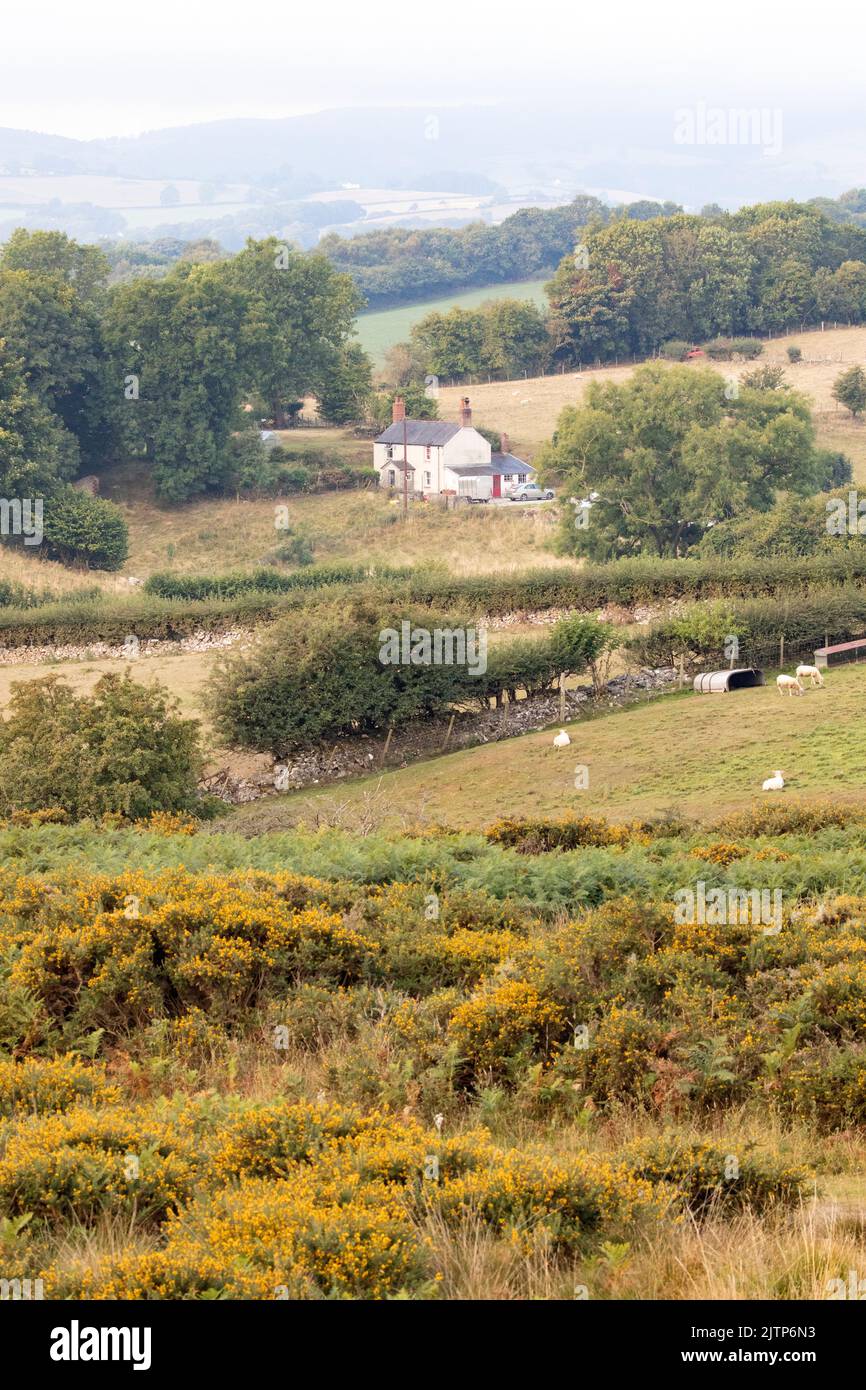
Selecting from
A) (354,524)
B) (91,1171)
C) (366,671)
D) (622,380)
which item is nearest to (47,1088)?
(91,1171)

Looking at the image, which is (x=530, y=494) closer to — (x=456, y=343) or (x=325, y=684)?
(x=456, y=343)

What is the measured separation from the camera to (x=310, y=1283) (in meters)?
5.98

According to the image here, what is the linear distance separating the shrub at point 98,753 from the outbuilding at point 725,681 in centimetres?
1589

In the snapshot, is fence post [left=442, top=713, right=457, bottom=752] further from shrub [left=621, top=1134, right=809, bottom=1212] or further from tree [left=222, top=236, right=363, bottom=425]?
tree [left=222, top=236, right=363, bottom=425]

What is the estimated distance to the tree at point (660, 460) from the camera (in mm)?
67625

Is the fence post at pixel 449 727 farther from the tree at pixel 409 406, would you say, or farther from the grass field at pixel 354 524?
the tree at pixel 409 406

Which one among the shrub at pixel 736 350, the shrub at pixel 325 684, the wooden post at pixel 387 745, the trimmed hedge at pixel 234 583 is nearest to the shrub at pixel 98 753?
the shrub at pixel 325 684

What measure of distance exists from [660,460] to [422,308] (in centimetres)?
10476

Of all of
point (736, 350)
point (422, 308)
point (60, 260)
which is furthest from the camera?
point (422, 308)

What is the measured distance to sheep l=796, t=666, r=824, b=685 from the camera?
125 ft

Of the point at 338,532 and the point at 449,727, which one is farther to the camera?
the point at 338,532

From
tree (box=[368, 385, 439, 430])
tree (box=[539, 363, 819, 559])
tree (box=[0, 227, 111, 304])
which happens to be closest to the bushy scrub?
tree (box=[539, 363, 819, 559])

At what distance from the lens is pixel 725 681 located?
3928 centimetres

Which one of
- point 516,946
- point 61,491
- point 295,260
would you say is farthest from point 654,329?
point 516,946
